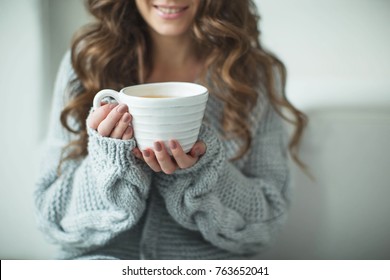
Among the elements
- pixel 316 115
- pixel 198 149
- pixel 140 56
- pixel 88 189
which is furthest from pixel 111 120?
pixel 316 115

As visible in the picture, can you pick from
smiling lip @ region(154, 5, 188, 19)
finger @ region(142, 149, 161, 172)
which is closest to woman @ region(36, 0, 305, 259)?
smiling lip @ region(154, 5, 188, 19)

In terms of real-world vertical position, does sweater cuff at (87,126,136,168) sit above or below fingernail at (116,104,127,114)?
below

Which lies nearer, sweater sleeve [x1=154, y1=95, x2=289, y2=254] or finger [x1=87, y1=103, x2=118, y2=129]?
finger [x1=87, y1=103, x2=118, y2=129]

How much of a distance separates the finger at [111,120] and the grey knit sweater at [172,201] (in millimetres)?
66

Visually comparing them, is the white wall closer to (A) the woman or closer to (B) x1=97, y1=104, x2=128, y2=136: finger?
(A) the woman

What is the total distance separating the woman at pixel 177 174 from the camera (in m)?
0.64

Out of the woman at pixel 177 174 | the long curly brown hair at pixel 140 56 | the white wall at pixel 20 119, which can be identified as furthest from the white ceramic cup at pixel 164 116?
the white wall at pixel 20 119

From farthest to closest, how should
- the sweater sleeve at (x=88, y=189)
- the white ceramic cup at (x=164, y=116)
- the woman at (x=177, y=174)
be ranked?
the woman at (x=177, y=174), the sweater sleeve at (x=88, y=189), the white ceramic cup at (x=164, y=116)

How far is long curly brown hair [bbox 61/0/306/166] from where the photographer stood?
70 centimetres

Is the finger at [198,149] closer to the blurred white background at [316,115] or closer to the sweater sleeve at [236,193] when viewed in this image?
the sweater sleeve at [236,193]

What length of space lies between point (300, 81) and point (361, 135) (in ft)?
0.58

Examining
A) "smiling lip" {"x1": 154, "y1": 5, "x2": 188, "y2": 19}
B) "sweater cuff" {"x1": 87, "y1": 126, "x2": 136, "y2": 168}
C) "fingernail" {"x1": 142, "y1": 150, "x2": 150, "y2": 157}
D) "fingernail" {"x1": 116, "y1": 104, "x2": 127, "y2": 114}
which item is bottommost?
"sweater cuff" {"x1": 87, "y1": 126, "x2": 136, "y2": 168}

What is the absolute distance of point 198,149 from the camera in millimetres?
525
